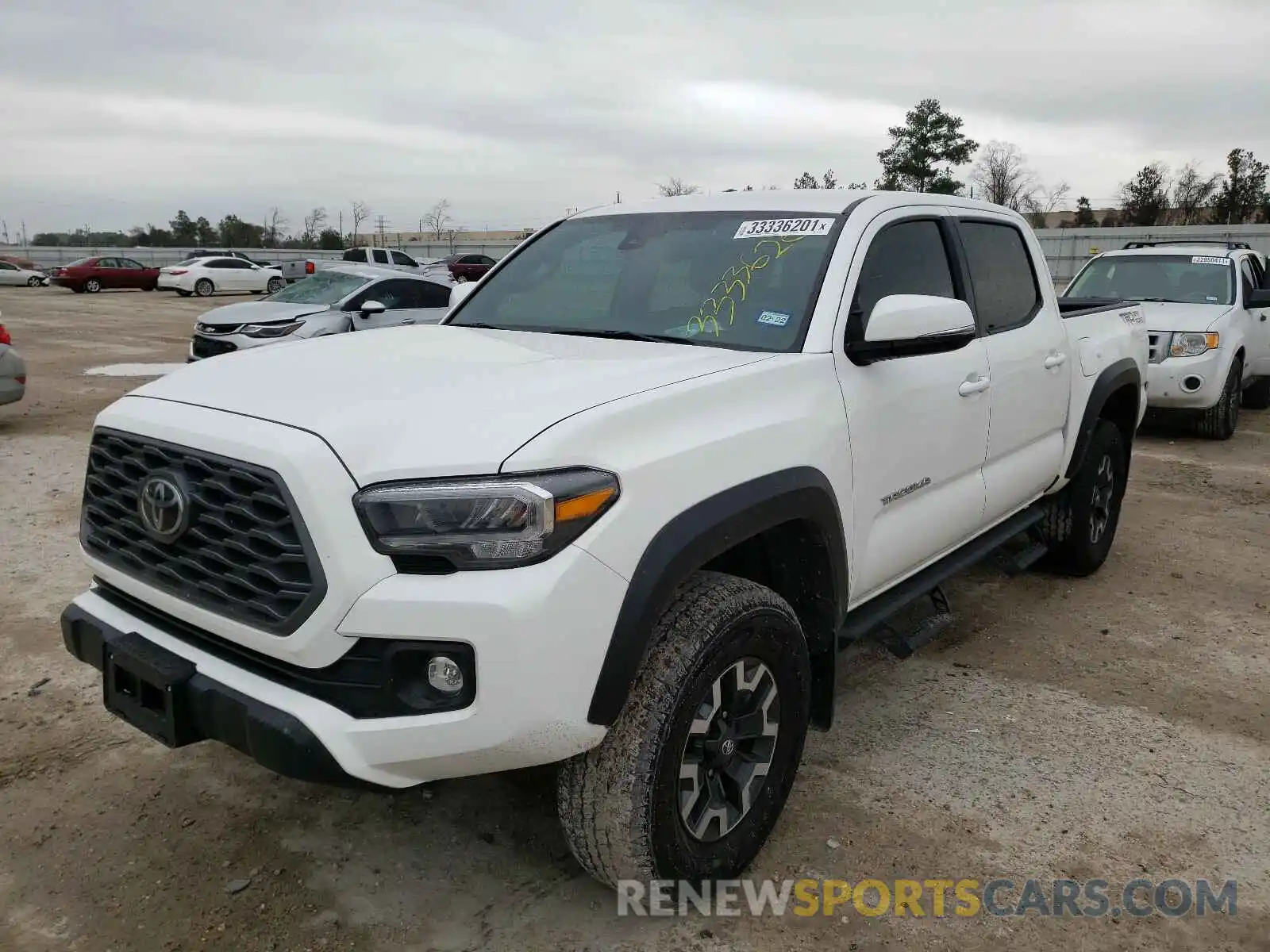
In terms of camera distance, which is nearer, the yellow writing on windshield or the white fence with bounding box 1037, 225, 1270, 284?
the yellow writing on windshield

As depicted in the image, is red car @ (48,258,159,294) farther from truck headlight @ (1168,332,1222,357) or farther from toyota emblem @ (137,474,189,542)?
toyota emblem @ (137,474,189,542)

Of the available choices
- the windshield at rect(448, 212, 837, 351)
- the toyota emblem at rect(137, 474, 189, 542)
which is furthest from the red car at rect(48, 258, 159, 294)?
the toyota emblem at rect(137, 474, 189, 542)

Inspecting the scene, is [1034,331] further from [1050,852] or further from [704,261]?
[1050,852]

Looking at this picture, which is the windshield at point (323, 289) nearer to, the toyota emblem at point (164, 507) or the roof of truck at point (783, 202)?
the roof of truck at point (783, 202)

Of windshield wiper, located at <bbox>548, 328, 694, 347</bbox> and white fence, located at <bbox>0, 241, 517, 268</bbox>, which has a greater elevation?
white fence, located at <bbox>0, 241, 517, 268</bbox>

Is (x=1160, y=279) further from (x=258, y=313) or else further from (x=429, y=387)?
(x=258, y=313)

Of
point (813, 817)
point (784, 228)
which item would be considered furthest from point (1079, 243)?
point (813, 817)

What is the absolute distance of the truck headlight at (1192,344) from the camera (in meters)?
9.04

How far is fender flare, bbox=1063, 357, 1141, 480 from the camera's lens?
4.73m

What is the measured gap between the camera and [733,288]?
130 inches

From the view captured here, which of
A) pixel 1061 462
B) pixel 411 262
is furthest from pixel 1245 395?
pixel 411 262

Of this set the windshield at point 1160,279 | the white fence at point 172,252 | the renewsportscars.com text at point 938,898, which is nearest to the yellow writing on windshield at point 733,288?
the renewsportscars.com text at point 938,898

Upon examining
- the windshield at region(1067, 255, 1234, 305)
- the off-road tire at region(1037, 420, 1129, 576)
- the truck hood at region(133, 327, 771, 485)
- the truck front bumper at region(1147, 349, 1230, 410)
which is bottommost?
the off-road tire at region(1037, 420, 1129, 576)

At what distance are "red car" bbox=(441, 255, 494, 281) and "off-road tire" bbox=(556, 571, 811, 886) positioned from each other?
3004 centimetres
